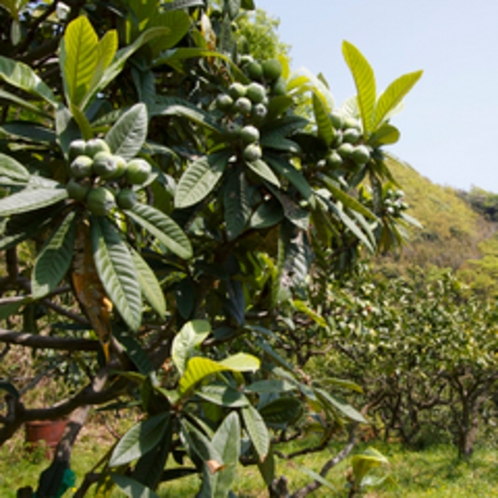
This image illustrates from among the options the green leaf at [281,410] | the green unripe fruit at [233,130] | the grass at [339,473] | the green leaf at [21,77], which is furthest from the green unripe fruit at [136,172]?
the grass at [339,473]

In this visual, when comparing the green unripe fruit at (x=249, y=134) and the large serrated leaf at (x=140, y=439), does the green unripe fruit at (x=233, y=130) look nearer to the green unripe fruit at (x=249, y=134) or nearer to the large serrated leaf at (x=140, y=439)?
the green unripe fruit at (x=249, y=134)

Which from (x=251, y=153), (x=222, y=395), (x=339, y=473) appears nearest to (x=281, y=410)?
(x=222, y=395)

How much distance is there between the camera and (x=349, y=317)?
446 cm

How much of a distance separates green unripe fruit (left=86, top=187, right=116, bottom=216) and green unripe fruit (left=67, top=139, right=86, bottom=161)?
65mm

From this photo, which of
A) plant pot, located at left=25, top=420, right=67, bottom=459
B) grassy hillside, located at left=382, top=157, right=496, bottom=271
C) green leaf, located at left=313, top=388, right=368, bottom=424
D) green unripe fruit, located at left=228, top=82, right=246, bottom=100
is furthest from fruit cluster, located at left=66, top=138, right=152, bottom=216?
grassy hillside, located at left=382, top=157, right=496, bottom=271

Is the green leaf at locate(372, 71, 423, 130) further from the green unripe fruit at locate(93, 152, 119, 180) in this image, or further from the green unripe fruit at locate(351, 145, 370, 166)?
the green unripe fruit at locate(93, 152, 119, 180)

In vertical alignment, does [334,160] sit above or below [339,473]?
above

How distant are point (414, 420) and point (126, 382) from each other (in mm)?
8164

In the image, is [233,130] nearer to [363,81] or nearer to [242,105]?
[242,105]

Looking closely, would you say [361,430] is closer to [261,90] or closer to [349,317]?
[349,317]

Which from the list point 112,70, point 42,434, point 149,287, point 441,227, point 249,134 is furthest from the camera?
point 441,227

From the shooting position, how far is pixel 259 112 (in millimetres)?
1165

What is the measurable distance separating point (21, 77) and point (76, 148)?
25 cm

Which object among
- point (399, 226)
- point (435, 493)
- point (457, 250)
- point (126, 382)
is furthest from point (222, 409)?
point (457, 250)
